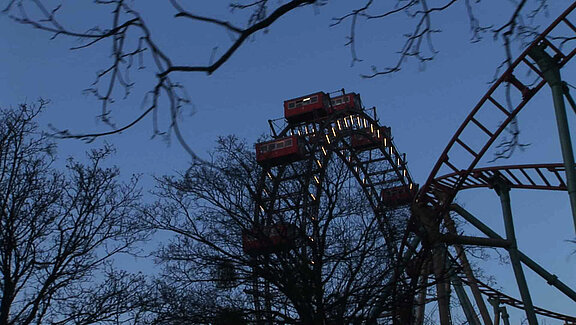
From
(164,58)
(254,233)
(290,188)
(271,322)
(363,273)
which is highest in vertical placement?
(290,188)

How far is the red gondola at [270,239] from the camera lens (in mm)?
11589

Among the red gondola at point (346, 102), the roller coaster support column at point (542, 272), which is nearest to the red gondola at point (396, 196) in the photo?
the roller coaster support column at point (542, 272)

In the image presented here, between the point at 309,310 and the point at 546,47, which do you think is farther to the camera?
the point at 546,47

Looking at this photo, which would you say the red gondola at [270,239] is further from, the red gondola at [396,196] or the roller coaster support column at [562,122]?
the roller coaster support column at [562,122]

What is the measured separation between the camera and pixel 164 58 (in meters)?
3.18

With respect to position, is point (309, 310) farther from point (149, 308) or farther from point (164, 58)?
point (164, 58)

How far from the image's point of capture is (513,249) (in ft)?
61.4

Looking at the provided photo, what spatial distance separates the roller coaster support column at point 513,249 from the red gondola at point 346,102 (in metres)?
12.1

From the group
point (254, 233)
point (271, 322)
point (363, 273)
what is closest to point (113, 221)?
point (254, 233)

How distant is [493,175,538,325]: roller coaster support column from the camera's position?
17.8 m

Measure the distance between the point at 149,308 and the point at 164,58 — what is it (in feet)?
30.0

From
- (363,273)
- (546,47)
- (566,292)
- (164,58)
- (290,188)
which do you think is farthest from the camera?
(566,292)

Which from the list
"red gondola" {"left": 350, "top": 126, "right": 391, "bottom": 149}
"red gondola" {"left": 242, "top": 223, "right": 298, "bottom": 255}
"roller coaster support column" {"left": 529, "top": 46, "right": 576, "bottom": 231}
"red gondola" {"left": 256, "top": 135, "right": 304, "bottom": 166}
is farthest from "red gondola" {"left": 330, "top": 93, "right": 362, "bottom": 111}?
"red gondola" {"left": 242, "top": 223, "right": 298, "bottom": 255}

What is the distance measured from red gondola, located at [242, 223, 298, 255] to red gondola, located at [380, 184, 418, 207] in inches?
106
